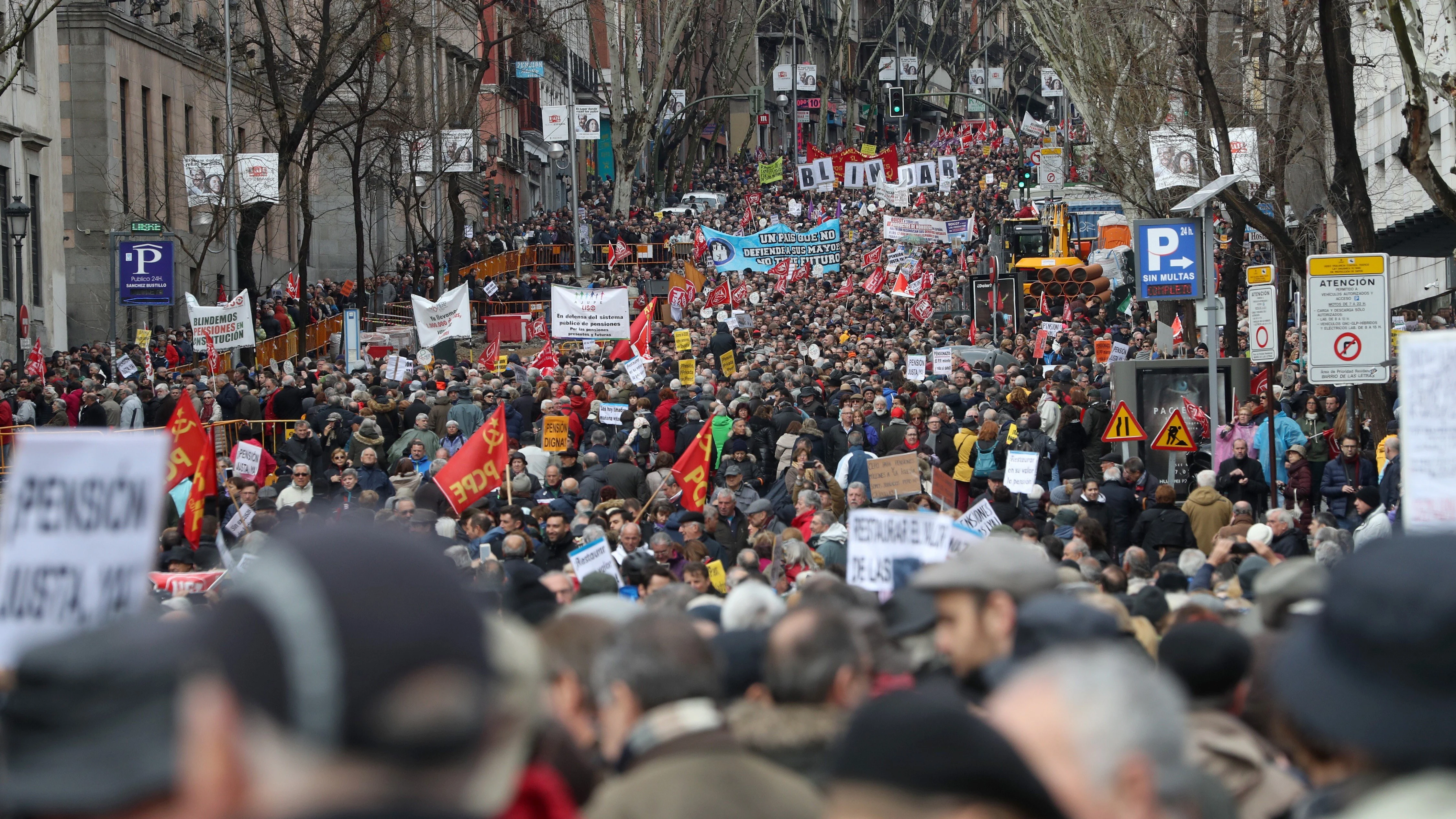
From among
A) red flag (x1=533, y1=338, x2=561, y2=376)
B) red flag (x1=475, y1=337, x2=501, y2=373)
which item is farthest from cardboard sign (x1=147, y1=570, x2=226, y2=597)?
red flag (x1=475, y1=337, x2=501, y2=373)

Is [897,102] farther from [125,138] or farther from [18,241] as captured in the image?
[18,241]

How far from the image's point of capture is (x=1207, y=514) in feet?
44.7

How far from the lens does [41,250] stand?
3784 cm

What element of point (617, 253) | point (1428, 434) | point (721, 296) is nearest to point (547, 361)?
point (721, 296)

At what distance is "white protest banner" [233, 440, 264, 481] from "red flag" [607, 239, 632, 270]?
3291 cm

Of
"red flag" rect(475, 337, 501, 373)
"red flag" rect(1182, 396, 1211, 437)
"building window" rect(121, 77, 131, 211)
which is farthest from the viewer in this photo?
"building window" rect(121, 77, 131, 211)

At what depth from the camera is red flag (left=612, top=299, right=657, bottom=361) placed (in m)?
26.3

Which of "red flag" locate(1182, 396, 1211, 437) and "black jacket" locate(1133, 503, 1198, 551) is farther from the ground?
"red flag" locate(1182, 396, 1211, 437)

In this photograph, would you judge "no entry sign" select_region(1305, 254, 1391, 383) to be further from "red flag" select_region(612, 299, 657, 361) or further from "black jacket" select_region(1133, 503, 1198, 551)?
"red flag" select_region(612, 299, 657, 361)

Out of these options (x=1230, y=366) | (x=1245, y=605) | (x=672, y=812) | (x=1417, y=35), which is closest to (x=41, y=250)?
(x=1230, y=366)

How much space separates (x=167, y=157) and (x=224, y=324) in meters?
20.6

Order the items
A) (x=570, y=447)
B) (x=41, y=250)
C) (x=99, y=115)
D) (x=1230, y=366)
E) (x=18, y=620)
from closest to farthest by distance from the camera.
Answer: (x=18, y=620) < (x=570, y=447) < (x=1230, y=366) < (x=41, y=250) < (x=99, y=115)

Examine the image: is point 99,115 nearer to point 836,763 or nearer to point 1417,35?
point 1417,35

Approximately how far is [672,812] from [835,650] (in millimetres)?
928
